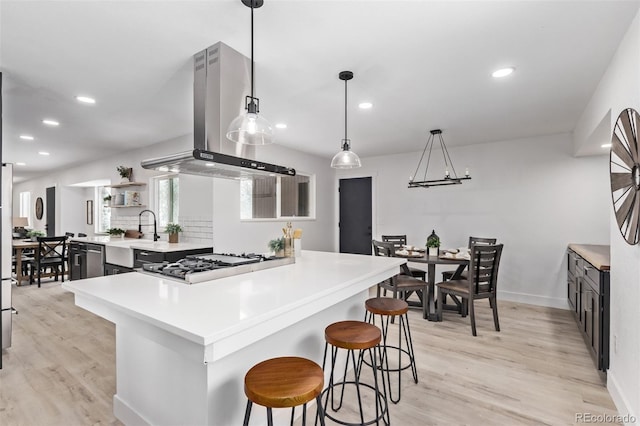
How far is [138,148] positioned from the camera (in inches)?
213

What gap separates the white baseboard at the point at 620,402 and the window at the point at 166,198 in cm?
525

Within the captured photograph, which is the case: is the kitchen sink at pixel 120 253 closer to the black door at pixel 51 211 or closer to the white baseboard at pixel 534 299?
the white baseboard at pixel 534 299

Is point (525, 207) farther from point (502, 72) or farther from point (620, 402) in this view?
point (620, 402)

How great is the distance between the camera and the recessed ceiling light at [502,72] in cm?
255

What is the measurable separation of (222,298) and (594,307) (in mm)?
2971

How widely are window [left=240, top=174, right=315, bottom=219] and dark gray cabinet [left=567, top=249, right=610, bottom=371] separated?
341cm

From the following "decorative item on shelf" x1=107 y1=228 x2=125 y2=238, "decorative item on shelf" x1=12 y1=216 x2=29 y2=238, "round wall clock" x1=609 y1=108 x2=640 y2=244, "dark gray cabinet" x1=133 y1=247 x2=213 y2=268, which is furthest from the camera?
"decorative item on shelf" x1=12 y1=216 x2=29 y2=238

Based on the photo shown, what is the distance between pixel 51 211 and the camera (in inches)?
346

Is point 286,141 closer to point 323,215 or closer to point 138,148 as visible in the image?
point 323,215

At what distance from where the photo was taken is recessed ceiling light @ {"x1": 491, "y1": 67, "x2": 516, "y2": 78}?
255 cm

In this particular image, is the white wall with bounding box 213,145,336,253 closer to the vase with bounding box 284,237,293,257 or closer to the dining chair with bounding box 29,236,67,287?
the vase with bounding box 284,237,293,257

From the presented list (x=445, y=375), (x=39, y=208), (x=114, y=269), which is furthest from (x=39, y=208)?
(x=445, y=375)

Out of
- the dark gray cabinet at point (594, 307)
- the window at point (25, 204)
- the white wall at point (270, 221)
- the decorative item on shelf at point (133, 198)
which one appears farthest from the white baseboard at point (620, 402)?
the window at point (25, 204)

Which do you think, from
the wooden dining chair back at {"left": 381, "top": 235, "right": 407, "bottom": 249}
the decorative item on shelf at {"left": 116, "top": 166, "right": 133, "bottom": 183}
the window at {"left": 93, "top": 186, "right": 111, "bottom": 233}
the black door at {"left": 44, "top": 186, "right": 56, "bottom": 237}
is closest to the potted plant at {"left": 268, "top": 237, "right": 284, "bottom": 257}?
the wooden dining chair back at {"left": 381, "top": 235, "right": 407, "bottom": 249}
